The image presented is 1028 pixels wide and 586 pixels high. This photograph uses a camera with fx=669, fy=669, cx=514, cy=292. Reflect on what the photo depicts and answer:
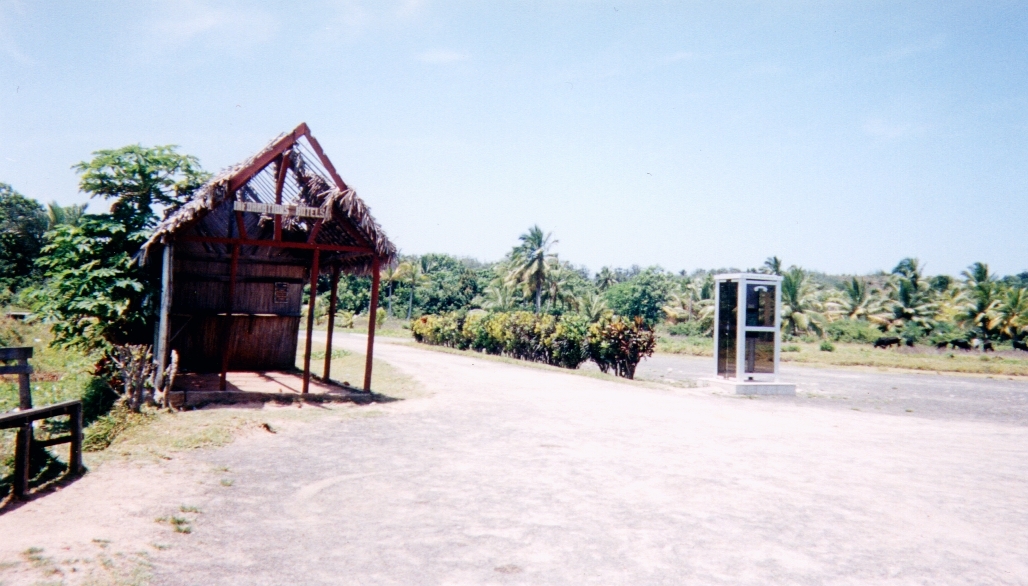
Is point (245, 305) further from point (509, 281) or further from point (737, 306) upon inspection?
point (509, 281)

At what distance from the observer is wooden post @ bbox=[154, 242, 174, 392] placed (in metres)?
9.55

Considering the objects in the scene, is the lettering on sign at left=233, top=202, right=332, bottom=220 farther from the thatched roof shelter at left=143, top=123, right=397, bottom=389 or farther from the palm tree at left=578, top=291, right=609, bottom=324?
the palm tree at left=578, top=291, right=609, bottom=324

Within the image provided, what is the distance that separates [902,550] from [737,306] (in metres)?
11.2

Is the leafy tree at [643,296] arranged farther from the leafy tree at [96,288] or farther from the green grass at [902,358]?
the leafy tree at [96,288]

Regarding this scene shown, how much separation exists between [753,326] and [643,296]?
49.8 metres

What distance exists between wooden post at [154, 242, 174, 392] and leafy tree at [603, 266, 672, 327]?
180ft

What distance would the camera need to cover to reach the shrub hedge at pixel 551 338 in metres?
18.7

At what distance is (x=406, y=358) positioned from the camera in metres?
20.8

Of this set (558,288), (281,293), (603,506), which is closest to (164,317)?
(281,293)

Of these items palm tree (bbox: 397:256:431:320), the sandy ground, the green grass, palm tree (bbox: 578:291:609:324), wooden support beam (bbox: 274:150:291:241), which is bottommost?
the sandy ground

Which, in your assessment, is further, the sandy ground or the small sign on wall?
the small sign on wall

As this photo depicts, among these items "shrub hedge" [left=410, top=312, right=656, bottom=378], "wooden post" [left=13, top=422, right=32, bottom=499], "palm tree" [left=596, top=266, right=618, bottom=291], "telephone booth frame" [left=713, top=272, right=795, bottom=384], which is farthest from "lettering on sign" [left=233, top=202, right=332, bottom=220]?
"palm tree" [left=596, top=266, right=618, bottom=291]

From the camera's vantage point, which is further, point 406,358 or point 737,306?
point 406,358

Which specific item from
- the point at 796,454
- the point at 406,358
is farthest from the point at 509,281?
the point at 796,454
